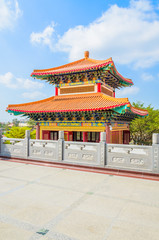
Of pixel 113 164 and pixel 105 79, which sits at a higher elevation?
pixel 105 79

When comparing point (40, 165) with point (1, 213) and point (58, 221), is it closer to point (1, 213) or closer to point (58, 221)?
point (1, 213)

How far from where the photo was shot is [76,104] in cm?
1162

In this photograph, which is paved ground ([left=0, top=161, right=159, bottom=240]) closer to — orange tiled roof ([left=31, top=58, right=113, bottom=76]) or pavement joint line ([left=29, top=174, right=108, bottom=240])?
pavement joint line ([left=29, top=174, right=108, bottom=240])

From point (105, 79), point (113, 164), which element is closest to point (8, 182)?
point (113, 164)

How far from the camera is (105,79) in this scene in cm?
1333

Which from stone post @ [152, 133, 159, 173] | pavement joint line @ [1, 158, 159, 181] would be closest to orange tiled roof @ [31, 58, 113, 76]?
stone post @ [152, 133, 159, 173]

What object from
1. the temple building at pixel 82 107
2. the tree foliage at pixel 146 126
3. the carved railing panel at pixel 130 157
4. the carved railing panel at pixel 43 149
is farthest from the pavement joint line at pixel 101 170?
the tree foliage at pixel 146 126

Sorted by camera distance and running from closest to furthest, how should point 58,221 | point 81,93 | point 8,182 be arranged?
1. point 58,221
2. point 8,182
3. point 81,93

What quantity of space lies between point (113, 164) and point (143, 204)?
327cm

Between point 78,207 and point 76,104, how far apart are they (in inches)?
307

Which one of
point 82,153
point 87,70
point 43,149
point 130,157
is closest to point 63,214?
point 130,157

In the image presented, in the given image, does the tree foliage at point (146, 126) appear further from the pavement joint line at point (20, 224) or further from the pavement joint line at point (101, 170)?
the pavement joint line at point (20, 224)

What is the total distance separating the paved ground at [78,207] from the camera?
350 cm

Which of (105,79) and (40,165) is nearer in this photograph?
(40,165)
